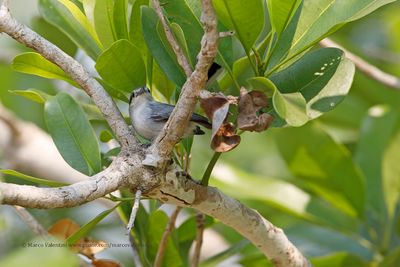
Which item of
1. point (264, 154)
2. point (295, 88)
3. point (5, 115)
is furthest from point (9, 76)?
point (295, 88)

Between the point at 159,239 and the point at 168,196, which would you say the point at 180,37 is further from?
the point at 159,239

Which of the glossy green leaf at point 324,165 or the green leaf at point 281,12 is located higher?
the green leaf at point 281,12

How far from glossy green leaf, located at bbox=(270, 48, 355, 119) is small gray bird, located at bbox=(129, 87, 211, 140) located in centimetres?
28

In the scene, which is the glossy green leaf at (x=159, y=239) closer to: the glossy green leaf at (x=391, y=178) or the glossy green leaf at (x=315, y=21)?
the glossy green leaf at (x=315, y=21)

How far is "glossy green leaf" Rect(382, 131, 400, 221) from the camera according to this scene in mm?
2846

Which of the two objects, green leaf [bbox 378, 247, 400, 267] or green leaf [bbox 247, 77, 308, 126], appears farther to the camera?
green leaf [bbox 378, 247, 400, 267]

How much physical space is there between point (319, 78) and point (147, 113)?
0.49m

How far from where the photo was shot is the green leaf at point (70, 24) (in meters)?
2.08

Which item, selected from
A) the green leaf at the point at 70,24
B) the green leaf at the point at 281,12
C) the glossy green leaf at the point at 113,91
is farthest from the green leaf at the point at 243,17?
the green leaf at the point at 70,24

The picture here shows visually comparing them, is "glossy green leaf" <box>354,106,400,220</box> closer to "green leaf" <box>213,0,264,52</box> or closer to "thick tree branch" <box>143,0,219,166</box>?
"green leaf" <box>213,0,264,52</box>

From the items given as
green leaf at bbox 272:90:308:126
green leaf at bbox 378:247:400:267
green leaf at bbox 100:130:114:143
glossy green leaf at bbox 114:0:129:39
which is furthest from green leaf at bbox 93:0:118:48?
green leaf at bbox 378:247:400:267

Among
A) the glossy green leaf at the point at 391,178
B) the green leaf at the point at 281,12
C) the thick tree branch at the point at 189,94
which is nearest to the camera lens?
the thick tree branch at the point at 189,94

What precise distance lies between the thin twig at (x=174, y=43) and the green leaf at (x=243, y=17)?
0.11 metres

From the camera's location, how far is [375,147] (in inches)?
115
